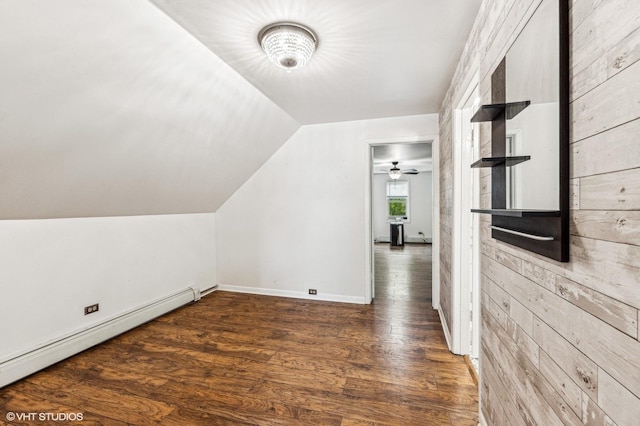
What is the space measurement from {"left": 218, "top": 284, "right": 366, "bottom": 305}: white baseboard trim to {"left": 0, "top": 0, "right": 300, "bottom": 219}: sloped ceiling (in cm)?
178

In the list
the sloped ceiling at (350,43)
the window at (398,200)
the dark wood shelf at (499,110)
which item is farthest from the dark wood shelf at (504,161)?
the window at (398,200)

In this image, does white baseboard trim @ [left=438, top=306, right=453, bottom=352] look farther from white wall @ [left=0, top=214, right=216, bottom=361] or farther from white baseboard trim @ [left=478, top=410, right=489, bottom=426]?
white wall @ [left=0, top=214, right=216, bottom=361]

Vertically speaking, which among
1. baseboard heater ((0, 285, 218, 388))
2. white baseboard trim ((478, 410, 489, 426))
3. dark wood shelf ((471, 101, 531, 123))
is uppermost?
dark wood shelf ((471, 101, 531, 123))

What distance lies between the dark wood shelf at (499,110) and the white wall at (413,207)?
828 centimetres

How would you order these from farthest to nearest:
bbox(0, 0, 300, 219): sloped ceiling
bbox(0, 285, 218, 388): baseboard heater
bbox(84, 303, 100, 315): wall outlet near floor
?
bbox(84, 303, 100, 315): wall outlet near floor → bbox(0, 285, 218, 388): baseboard heater → bbox(0, 0, 300, 219): sloped ceiling

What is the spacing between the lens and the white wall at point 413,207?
9.67 meters

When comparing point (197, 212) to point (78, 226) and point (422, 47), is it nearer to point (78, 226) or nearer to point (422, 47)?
point (78, 226)

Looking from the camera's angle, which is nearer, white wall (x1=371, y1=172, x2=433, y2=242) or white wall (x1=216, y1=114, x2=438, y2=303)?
white wall (x1=216, y1=114, x2=438, y2=303)

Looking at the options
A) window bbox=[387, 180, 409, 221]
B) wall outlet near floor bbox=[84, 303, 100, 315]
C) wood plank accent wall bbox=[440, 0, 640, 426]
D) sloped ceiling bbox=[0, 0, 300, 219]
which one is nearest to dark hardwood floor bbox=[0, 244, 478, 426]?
wall outlet near floor bbox=[84, 303, 100, 315]

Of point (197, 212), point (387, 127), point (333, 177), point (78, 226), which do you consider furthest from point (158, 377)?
point (387, 127)

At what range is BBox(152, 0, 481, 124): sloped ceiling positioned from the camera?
1.68m

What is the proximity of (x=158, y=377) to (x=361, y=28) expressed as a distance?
9.62 feet

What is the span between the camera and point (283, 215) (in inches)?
166

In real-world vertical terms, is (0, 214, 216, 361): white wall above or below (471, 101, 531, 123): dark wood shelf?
below
